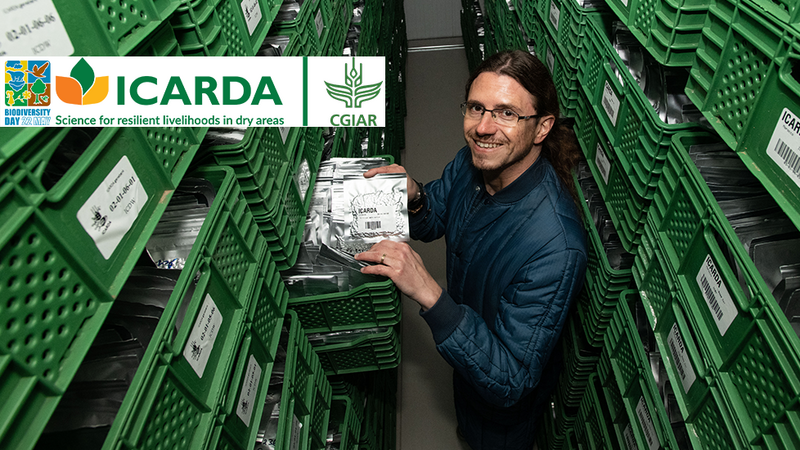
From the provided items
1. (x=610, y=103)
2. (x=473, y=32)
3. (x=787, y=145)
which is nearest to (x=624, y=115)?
(x=610, y=103)

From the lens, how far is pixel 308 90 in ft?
3.95

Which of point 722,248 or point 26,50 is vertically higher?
point 722,248

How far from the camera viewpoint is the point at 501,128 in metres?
1.66

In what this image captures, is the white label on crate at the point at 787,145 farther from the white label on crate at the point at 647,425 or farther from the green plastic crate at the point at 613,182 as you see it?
the white label on crate at the point at 647,425

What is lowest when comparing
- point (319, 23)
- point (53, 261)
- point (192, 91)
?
point (53, 261)

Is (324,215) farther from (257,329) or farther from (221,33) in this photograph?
(221,33)

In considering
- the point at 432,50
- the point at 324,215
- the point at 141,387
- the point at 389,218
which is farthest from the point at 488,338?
the point at 432,50

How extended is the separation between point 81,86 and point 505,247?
134 cm

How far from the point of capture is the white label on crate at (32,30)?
0.50m

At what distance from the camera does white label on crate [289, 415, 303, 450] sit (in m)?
1.09

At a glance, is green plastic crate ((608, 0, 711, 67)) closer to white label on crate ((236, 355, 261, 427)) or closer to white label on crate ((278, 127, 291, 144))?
white label on crate ((278, 127, 291, 144))

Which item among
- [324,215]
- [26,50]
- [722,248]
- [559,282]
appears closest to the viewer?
[26,50]

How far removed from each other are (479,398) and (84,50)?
1.96 m

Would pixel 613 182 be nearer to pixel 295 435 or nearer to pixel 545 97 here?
pixel 545 97
